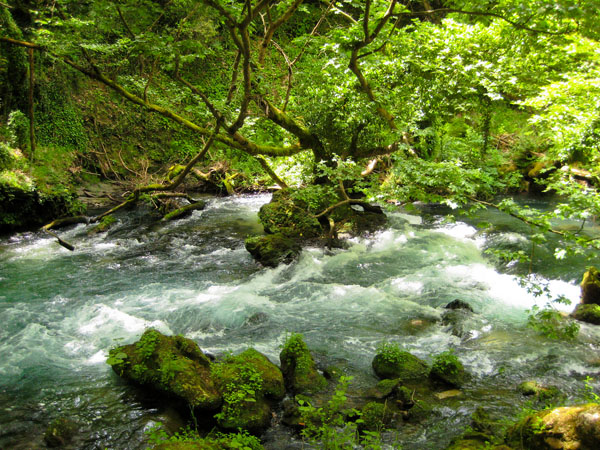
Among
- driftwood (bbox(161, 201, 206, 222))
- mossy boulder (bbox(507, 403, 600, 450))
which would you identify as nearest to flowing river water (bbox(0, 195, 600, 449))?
mossy boulder (bbox(507, 403, 600, 450))

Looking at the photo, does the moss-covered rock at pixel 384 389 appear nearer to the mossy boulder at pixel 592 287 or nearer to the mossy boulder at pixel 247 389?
the mossy boulder at pixel 247 389

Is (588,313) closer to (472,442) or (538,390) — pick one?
(538,390)

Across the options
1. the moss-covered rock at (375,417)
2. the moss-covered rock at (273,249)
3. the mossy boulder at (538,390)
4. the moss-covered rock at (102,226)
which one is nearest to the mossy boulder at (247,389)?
the moss-covered rock at (375,417)

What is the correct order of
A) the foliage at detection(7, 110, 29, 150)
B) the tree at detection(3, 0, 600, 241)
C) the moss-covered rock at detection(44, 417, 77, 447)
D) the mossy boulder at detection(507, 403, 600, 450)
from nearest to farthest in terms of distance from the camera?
1. the mossy boulder at detection(507, 403, 600, 450)
2. the moss-covered rock at detection(44, 417, 77, 447)
3. the tree at detection(3, 0, 600, 241)
4. the foliage at detection(7, 110, 29, 150)

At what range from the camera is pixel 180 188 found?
15305 millimetres

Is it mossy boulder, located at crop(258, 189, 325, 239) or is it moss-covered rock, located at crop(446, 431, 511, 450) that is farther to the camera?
mossy boulder, located at crop(258, 189, 325, 239)

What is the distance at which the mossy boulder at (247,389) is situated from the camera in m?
3.70

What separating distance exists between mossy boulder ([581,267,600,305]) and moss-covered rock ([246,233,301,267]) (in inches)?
219

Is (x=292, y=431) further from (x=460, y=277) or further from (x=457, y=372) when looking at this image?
(x=460, y=277)

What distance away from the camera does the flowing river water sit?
4.01 metres

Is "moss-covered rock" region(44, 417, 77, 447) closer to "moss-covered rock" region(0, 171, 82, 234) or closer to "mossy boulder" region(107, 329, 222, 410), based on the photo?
"mossy boulder" region(107, 329, 222, 410)

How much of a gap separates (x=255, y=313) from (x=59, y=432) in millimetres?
3280

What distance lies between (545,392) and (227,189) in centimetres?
1351

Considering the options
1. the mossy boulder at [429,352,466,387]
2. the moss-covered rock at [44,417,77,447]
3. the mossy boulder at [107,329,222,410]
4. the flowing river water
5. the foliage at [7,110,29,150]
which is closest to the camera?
the moss-covered rock at [44,417,77,447]
